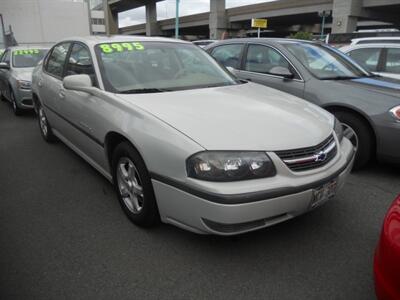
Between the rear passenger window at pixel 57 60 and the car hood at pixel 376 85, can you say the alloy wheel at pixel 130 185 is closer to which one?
the rear passenger window at pixel 57 60

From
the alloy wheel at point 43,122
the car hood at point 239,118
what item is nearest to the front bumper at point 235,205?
the car hood at point 239,118

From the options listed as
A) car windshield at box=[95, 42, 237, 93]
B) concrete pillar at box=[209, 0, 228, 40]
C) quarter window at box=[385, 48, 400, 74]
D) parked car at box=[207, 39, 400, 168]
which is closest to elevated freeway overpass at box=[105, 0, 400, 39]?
concrete pillar at box=[209, 0, 228, 40]

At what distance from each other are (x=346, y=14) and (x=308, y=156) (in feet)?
114

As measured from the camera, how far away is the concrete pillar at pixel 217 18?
48656 mm

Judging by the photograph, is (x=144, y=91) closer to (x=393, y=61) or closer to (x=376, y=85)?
(x=376, y=85)

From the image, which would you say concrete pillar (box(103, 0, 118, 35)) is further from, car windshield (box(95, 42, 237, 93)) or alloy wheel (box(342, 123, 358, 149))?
alloy wheel (box(342, 123, 358, 149))

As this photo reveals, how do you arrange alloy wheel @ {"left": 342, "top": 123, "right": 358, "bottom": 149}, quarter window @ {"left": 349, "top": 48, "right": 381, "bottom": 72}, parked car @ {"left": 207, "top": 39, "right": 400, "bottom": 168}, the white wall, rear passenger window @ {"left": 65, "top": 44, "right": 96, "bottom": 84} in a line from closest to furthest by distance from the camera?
rear passenger window @ {"left": 65, "top": 44, "right": 96, "bottom": 84} → parked car @ {"left": 207, "top": 39, "right": 400, "bottom": 168} → alloy wheel @ {"left": 342, "top": 123, "right": 358, "bottom": 149} → quarter window @ {"left": 349, "top": 48, "right": 381, "bottom": 72} → the white wall

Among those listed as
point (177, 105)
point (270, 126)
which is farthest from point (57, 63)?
point (270, 126)

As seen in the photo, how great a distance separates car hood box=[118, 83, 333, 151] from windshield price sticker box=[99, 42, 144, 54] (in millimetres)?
743

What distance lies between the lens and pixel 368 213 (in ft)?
10.7

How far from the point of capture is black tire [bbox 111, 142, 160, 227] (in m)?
2.67

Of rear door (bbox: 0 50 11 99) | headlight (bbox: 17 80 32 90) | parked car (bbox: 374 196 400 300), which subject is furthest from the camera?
rear door (bbox: 0 50 11 99)

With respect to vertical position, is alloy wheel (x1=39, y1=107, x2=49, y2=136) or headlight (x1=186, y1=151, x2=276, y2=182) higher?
headlight (x1=186, y1=151, x2=276, y2=182)

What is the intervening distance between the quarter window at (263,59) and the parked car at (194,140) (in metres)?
1.42
